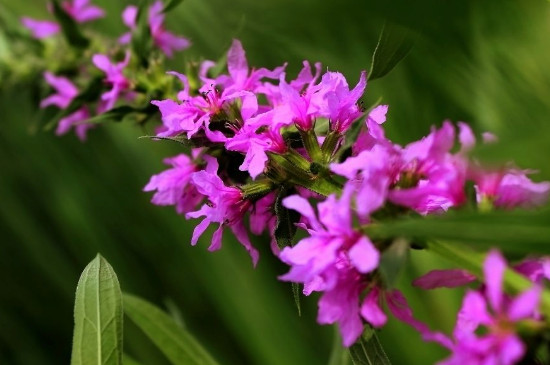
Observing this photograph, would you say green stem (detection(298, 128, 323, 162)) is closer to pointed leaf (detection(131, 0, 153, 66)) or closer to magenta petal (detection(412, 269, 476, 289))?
magenta petal (detection(412, 269, 476, 289))

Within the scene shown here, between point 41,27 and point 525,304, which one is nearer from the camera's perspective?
point 525,304

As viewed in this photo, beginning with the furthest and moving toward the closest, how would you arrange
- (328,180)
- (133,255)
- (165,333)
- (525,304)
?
(133,255)
(165,333)
(328,180)
(525,304)

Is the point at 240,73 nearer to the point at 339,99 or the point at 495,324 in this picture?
the point at 339,99

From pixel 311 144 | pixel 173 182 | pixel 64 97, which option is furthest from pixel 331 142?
pixel 64 97

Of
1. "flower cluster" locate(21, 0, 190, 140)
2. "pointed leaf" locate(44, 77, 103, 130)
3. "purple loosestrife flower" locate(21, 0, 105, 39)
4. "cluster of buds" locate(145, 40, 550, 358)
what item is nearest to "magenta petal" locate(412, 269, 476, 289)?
"cluster of buds" locate(145, 40, 550, 358)

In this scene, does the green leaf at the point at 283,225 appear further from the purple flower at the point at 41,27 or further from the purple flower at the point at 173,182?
the purple flower at the point at 41,27

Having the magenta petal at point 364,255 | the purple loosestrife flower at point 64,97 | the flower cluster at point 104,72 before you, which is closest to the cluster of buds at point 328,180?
the magenta petal at point 364,255

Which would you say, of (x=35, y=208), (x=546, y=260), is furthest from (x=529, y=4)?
(x=35, y=208)
